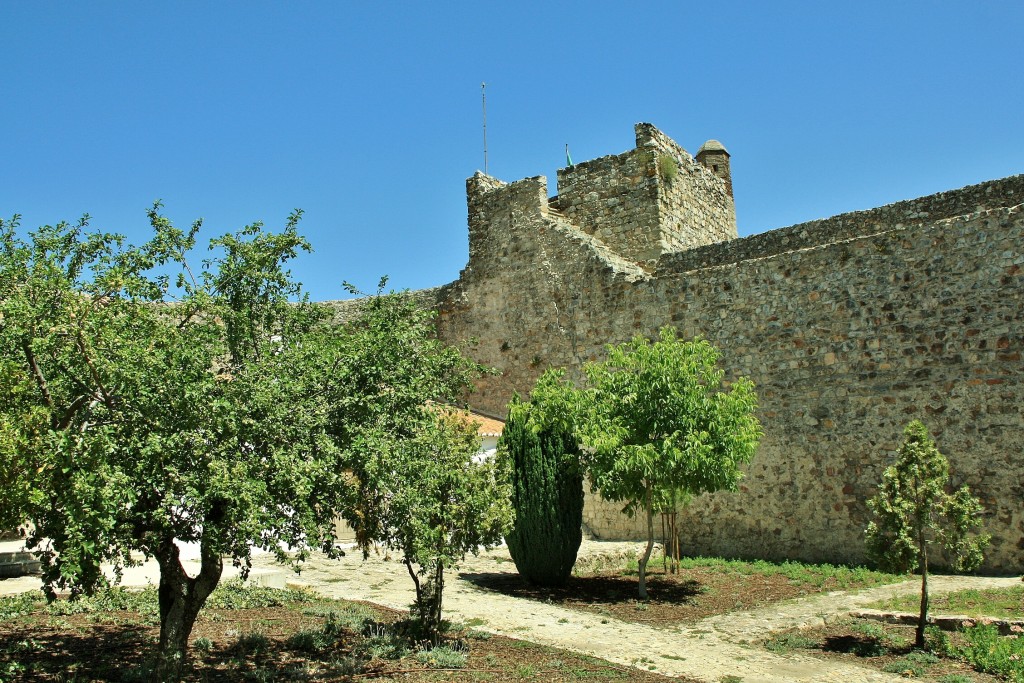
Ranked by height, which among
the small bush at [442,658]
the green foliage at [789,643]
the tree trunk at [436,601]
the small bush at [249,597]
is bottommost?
the green foliage at [789,643]

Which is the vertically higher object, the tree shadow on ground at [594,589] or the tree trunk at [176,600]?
the tree trunk at [176,600]

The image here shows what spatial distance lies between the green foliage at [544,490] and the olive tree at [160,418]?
566 centimetres

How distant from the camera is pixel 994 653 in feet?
26.7

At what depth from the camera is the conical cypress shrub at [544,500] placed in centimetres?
1270

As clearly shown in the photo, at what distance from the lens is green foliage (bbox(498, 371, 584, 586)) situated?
12.7m

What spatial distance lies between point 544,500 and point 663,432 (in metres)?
2.19

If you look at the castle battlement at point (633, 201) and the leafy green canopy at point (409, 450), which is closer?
the leafy green canopy at point (409, 450)

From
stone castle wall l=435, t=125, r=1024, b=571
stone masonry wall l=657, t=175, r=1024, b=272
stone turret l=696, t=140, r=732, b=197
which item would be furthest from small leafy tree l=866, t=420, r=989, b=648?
stone turret l=696, t=140, r=732, b=197

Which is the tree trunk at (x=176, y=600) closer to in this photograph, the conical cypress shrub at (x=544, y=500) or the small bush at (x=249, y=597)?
the small bush at (x=249, y=597)

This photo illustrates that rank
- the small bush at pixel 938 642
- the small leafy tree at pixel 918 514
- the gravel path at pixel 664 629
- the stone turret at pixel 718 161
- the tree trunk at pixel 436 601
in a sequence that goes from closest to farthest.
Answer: the gravel path at pixel 664 629, the small bush at pixel 938 642, the tree trunk at pixel 436 601, the small leafy tree at pixel 918 514, the stone turret at pixel 718 161

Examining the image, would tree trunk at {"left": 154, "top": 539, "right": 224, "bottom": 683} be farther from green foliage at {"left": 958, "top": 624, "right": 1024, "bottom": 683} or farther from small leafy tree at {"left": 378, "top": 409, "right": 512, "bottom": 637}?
green foliage at {"left": 958, "top": 624, "right": 1024, "bottom": 683}

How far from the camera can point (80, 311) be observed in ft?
21.5

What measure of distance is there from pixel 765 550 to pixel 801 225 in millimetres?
6022

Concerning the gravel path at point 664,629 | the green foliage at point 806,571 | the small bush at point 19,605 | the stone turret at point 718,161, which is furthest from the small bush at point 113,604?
the stone turret at point 718,161
